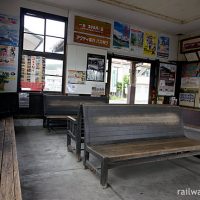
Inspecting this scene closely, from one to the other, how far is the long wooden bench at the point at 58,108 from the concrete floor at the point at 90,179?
132 cm

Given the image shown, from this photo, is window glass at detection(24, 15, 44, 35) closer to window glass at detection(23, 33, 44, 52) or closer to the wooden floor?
window glass at detection(23, 33, 44, 52)

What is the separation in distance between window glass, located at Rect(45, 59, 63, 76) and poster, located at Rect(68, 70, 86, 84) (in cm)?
28

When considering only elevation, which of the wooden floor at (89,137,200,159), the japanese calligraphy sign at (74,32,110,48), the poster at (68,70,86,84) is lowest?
the wooden floor at (89,137,200,159)

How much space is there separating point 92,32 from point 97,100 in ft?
6.51

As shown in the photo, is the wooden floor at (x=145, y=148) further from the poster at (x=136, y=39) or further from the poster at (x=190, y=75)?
the poster at (x=190, y=75)

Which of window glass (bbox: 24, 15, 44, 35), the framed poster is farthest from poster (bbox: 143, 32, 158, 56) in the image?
window glass (bbox: 24, 15, 44, 35)

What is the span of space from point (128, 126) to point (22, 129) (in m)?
2.93

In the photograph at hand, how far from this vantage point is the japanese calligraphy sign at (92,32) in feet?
18.0

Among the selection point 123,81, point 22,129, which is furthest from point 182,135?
point 123,81

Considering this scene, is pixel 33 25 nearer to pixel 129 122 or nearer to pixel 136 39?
pixel 136 39

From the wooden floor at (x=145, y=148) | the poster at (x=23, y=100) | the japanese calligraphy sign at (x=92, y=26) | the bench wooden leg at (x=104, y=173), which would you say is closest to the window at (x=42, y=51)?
the poster at (x=23, y=100)

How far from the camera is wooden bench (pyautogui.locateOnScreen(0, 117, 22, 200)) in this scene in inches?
53.8

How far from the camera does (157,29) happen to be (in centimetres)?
677

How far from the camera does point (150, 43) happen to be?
22.2 ft
